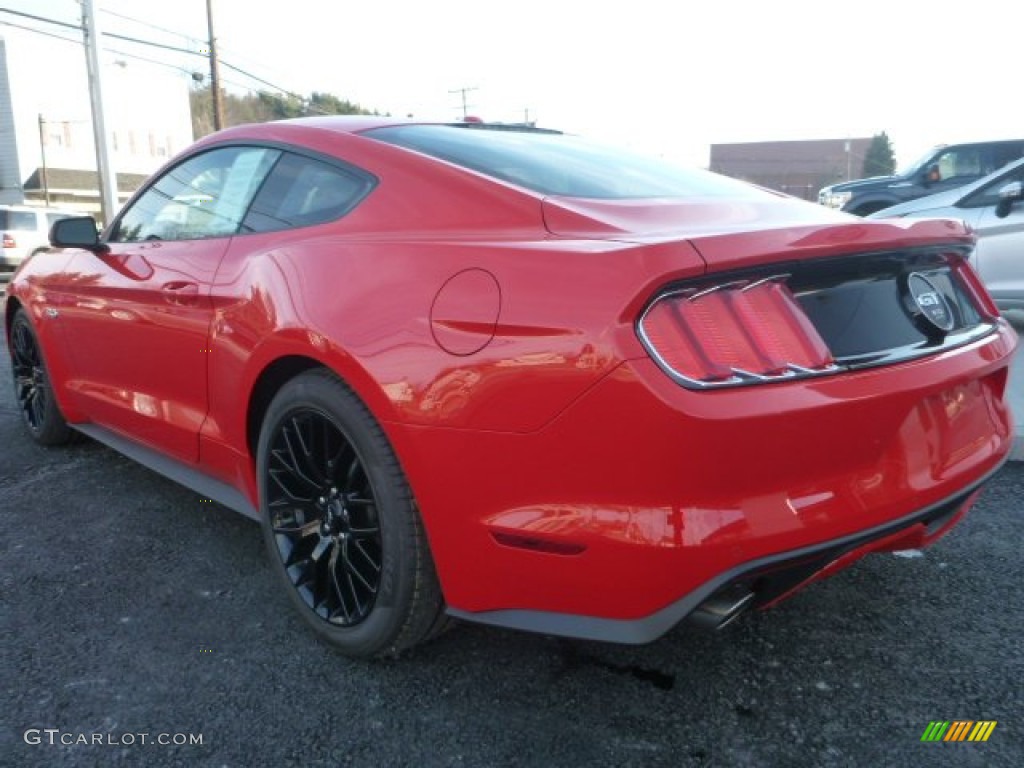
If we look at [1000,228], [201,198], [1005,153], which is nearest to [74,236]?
[201,198]

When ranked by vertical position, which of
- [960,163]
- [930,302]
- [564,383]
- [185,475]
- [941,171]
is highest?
[960,163]

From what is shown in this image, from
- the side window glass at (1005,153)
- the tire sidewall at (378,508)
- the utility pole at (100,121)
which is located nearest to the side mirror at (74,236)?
the tire sidewall at (378,508)

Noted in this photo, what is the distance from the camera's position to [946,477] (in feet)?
6.44

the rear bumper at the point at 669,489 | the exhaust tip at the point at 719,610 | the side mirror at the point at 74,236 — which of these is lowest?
the exhaust tip at the point at 719,610

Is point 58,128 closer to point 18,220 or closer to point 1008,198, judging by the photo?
point 18,220

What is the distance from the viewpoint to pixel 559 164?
8.51 feet

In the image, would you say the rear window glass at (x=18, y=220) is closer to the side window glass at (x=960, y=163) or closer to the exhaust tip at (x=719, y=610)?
the side window glass at (x=960, y=163)

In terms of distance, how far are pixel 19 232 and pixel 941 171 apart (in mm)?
16209

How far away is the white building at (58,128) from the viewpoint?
128 feet

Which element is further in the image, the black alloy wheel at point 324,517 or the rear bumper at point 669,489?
the black alloy wheel at point 324,517

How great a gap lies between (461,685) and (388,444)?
2.25ft

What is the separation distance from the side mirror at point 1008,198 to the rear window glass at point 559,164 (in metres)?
5.04

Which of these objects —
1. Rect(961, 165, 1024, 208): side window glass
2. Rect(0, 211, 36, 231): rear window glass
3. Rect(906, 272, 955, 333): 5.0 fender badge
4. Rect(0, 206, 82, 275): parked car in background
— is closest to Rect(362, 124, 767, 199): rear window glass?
Rect(906, 272, 955, 333): 5.0 fender badge

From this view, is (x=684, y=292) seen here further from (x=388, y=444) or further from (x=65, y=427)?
(x=65, y=427)
